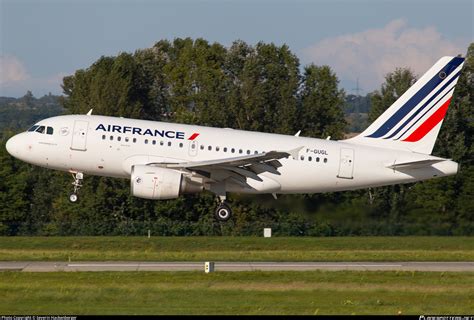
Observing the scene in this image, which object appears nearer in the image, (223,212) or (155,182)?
(155,182)

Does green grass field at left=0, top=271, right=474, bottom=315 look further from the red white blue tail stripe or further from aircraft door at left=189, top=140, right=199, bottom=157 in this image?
the red white blue tail stripe

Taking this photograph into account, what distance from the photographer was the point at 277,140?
44188mm

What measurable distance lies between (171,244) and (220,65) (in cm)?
5235

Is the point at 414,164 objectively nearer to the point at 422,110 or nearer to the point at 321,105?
the point at 422,110

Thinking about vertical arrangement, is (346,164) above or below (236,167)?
above

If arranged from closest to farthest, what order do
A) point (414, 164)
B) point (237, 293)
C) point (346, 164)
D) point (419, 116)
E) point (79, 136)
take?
1. point (237, 293)
2. point (79, 136)
3. point (414, 164)
4. point (346, 164)
5. point (419, 116)

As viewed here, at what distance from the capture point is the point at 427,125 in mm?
46875

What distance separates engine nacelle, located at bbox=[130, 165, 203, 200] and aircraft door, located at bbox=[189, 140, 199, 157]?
121cm

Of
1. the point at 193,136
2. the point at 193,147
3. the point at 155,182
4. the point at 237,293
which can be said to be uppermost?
the point at 193,136

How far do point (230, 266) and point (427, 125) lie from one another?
15.1 meters

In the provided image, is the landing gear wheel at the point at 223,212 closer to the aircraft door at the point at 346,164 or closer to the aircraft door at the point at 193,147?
the aircraft door at the point at 193,147

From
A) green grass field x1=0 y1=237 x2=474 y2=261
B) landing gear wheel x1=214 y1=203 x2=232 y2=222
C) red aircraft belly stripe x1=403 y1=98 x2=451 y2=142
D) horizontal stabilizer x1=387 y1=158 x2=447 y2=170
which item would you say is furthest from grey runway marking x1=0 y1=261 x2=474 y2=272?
red aircraft belly stripe x1=403 y1=98 x2=451 y2=142

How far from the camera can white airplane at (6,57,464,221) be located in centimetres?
4297

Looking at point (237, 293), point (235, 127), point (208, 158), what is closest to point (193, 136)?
point (208, 158)
